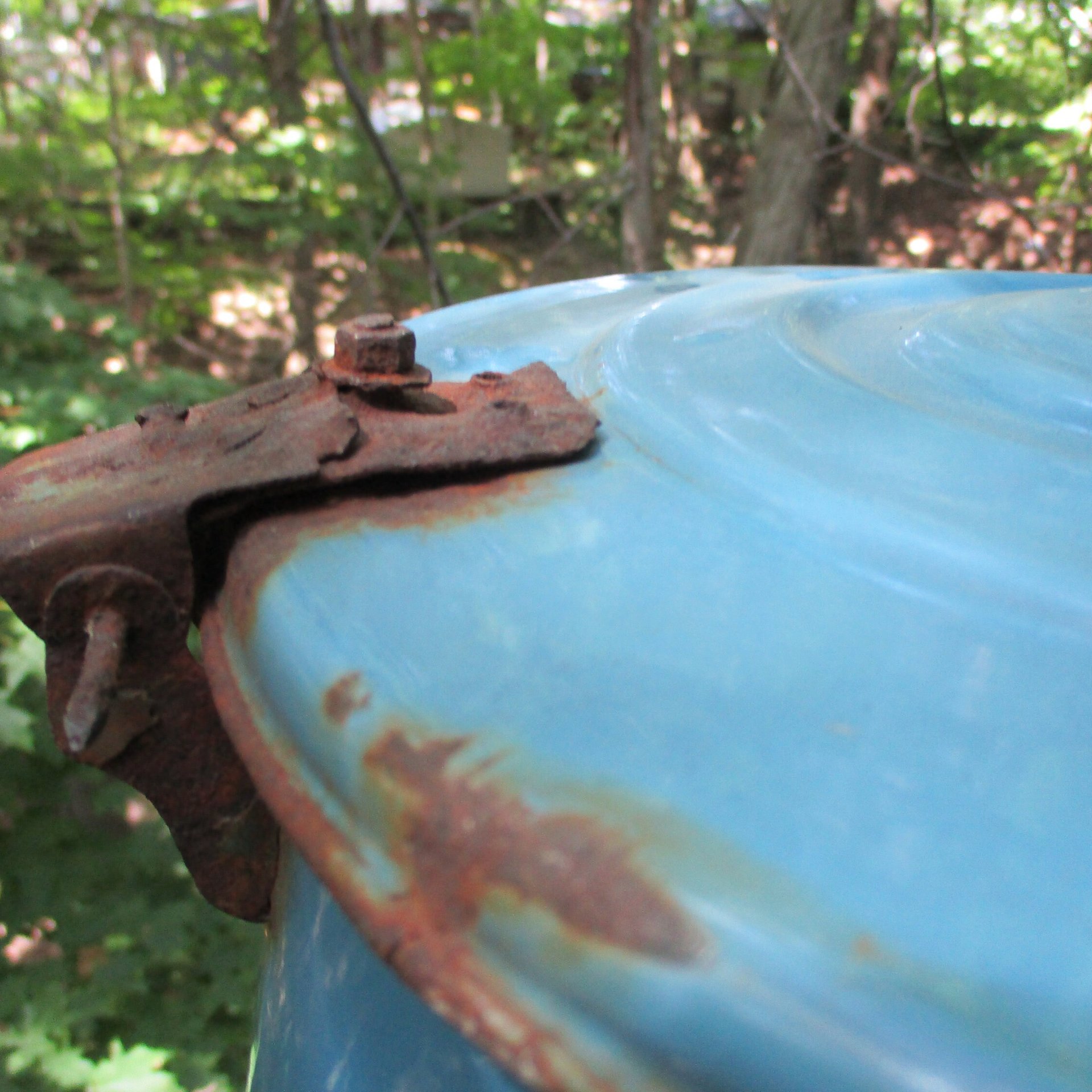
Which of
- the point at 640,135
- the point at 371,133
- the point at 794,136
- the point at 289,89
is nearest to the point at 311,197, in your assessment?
the point at 289,89

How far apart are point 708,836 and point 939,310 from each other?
0.78 meters

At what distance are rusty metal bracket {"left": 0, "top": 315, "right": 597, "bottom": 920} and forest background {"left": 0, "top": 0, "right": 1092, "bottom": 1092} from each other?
1502 millimetres

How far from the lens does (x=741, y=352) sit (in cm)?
89

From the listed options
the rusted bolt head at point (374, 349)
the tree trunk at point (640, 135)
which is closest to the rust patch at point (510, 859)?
the rusted bolt head at point (374, 349)

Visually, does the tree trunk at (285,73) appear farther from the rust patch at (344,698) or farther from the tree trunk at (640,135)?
the rust patch at (344,698)

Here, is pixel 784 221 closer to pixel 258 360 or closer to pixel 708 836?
pixel 258 360

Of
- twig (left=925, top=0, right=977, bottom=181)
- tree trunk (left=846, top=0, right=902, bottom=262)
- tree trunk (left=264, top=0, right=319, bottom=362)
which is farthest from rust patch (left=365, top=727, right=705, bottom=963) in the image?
tree trunk (left=846, top=0, right=902, bottom=262)

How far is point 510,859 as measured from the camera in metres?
0.42

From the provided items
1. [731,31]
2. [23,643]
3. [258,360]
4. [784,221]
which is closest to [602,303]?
[23,643]

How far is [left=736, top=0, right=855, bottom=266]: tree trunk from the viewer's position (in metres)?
4.16

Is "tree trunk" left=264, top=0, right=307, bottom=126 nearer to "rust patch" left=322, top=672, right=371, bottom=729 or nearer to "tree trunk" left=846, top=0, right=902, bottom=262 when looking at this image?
"tree trunk" left=846, top=0, right=902, bottom=262

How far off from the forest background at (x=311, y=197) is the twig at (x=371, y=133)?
0.07ft

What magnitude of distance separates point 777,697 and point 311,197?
17.2 feet

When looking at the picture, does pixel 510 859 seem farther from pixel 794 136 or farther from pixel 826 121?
pixel 794 136
